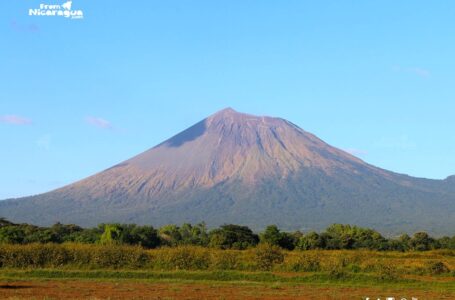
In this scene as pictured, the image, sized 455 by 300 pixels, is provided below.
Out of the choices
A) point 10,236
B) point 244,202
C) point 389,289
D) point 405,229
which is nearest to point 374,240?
point 10,236

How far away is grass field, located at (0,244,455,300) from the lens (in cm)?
2302

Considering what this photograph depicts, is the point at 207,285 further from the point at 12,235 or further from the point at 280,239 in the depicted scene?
the point at 280,239

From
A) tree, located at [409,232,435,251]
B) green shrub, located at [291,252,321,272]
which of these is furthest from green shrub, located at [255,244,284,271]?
tree, located at [409,232,435,251]

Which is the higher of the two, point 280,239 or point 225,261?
point 280,239

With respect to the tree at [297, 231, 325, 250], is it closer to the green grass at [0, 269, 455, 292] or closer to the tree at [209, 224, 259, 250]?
the tree at [209, 224, 259, 250]

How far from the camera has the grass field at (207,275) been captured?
75.5 feet

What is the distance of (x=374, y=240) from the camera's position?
176 feet

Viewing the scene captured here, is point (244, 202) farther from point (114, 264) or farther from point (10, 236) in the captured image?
point (114, 264)

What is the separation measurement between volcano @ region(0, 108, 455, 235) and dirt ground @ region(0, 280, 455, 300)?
9611 centimetres

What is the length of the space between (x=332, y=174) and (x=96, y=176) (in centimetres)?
5466

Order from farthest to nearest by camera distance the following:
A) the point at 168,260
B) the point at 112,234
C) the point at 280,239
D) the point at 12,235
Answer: the point at 280,239
the point at 112,234
the point at 12,235
the point at 168,260

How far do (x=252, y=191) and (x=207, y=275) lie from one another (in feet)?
417

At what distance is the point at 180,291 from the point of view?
2311 centimetres

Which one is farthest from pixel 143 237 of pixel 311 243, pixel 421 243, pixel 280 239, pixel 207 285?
pixel 207 285
